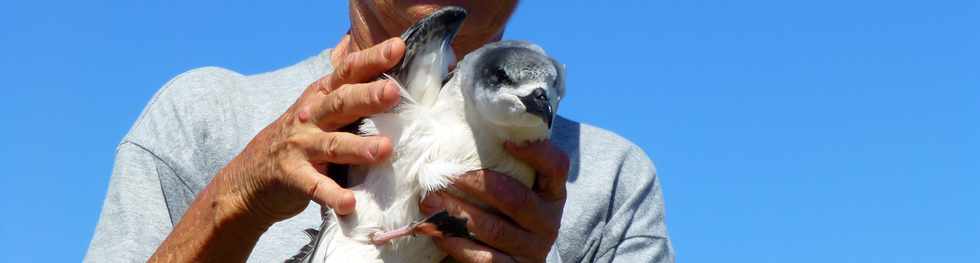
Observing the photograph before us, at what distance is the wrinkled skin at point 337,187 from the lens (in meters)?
4.55

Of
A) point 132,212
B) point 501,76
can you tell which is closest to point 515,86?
point 501,76

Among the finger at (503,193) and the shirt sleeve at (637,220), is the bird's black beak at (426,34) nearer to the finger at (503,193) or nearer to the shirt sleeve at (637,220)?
the finger at (503,193)

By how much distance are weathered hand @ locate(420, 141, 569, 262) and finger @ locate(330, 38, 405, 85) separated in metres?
0.39

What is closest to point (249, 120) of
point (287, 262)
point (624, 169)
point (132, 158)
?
point (132, 158)

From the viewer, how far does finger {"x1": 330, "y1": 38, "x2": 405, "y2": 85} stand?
4.63m

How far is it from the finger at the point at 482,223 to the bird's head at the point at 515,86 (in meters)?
0.26

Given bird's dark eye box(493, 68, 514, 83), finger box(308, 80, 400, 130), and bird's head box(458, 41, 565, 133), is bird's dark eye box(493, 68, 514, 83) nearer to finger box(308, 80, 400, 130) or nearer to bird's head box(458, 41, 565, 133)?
bird's head box(458, 41, 565, 133)

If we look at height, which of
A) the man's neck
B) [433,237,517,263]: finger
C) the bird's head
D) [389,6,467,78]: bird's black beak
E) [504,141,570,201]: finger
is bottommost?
[433,237,517,263]: finger

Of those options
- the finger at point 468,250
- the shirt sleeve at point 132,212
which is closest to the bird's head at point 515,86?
the finger at point 468,250

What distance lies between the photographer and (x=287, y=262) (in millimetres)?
4996

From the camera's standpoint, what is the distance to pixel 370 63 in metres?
4.67

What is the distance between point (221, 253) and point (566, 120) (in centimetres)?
173

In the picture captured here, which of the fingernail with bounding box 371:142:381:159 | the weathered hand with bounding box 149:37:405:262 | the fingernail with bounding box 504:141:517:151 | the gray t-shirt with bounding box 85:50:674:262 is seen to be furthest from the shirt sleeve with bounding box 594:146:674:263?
the fingernail with bounding box 371:142:381:159

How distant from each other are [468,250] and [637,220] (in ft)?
4.75
